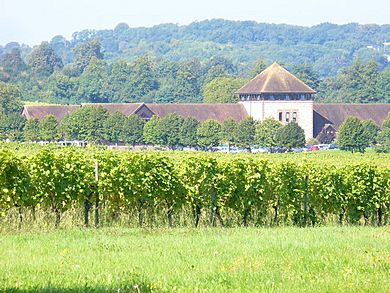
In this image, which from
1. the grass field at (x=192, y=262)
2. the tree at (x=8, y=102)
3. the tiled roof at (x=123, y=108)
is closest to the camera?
the grass field at (x=192, y=262)

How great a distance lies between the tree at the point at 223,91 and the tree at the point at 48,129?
137 feet

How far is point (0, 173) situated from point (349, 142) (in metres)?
81.4

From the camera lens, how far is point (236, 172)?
992 inches

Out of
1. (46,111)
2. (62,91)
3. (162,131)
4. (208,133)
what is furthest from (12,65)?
(208,133)

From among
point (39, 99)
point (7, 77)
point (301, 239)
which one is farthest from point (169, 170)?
point (7, 77)

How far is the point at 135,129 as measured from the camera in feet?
352

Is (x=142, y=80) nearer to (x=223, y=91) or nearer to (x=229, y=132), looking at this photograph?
(x=223, y=91)

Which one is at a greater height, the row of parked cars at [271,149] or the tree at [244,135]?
the tree at [244,135]

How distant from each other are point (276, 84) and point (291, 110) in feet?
13.5

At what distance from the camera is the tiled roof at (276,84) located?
4766 inches

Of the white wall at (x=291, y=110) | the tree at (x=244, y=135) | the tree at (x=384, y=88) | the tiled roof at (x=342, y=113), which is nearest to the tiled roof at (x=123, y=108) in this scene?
the white wall at (x=291, y=110)

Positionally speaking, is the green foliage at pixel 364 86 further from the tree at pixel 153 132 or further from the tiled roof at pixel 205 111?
the tree at pixel 153 132

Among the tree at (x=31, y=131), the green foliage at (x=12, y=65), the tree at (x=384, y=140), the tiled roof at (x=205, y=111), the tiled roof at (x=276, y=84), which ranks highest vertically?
the green foliage at (x=12, y=65)

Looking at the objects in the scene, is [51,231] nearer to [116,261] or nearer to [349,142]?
[116,261]
